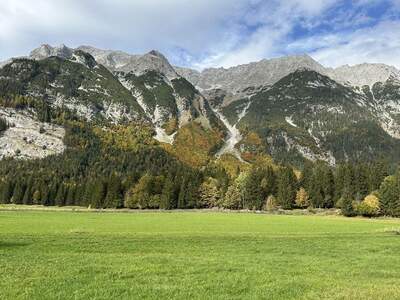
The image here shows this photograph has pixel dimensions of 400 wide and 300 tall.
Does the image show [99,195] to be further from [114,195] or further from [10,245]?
[10,245]

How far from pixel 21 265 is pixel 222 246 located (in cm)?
1981

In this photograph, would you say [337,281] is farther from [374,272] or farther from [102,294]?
[102,294]

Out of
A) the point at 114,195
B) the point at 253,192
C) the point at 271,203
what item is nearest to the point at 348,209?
the point at 271,203

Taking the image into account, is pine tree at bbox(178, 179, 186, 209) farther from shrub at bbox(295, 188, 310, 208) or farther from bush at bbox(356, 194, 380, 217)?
bush at bbox(356, 194, 380, 217)

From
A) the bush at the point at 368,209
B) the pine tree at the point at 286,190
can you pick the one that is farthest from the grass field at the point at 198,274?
the pine tree at the point at 286,190

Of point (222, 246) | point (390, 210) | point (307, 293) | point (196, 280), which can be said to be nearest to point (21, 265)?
point (196, 280)

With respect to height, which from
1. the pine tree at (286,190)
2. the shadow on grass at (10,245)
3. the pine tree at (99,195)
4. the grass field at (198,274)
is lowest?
the shadow on grass at (10,245)

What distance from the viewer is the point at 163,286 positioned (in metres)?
20.6

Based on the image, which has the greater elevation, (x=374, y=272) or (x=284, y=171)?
(x=284, y=171)

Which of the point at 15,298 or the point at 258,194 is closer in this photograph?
the point at 15,298

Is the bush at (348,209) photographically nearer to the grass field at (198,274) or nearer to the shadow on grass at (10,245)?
the grass field at (198,274)

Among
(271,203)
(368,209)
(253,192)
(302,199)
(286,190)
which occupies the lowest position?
(368,209)

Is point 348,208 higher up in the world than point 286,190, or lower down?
lower down

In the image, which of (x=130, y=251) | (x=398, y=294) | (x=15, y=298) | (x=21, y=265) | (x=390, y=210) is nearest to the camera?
(x=15, y=298)
